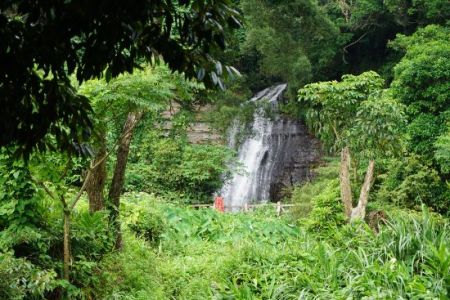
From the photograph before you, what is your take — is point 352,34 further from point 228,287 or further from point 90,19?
point 90,19

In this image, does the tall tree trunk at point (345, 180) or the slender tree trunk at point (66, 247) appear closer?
the slender tree trunk at point (66, 247)

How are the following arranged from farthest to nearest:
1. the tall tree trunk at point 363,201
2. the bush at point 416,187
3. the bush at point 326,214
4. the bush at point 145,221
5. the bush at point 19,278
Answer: the bush at point 416,187 < the bush at point 326,214 < the tall tree trunk at point 363,201 < the bush at point 145,221 < the bush at point 19,278

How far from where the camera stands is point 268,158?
20266 millimetres

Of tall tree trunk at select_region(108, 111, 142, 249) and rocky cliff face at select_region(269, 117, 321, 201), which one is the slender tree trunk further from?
rocky cliff face at select_region(269, 117, 321, 201)

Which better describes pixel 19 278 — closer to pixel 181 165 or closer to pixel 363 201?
pixel 363 201

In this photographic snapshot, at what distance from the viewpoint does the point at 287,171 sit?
1970cm

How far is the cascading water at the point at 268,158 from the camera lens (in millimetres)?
19344

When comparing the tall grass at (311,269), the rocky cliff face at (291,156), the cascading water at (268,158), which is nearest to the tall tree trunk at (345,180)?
the tall grass at (311,269)

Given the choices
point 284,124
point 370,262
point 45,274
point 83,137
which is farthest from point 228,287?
point 284,124

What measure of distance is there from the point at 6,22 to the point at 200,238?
27.7ft

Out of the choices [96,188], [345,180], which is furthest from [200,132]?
[96,188]

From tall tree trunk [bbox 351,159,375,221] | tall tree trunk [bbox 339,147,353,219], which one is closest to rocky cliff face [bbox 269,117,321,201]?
tall tree trunk [bbox 339,147,353,219]

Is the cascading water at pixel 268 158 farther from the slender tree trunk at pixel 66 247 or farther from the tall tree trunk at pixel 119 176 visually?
the slender tree trunk at pixel 66 247

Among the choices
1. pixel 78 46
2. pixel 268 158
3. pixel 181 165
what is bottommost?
pixel 181 165
